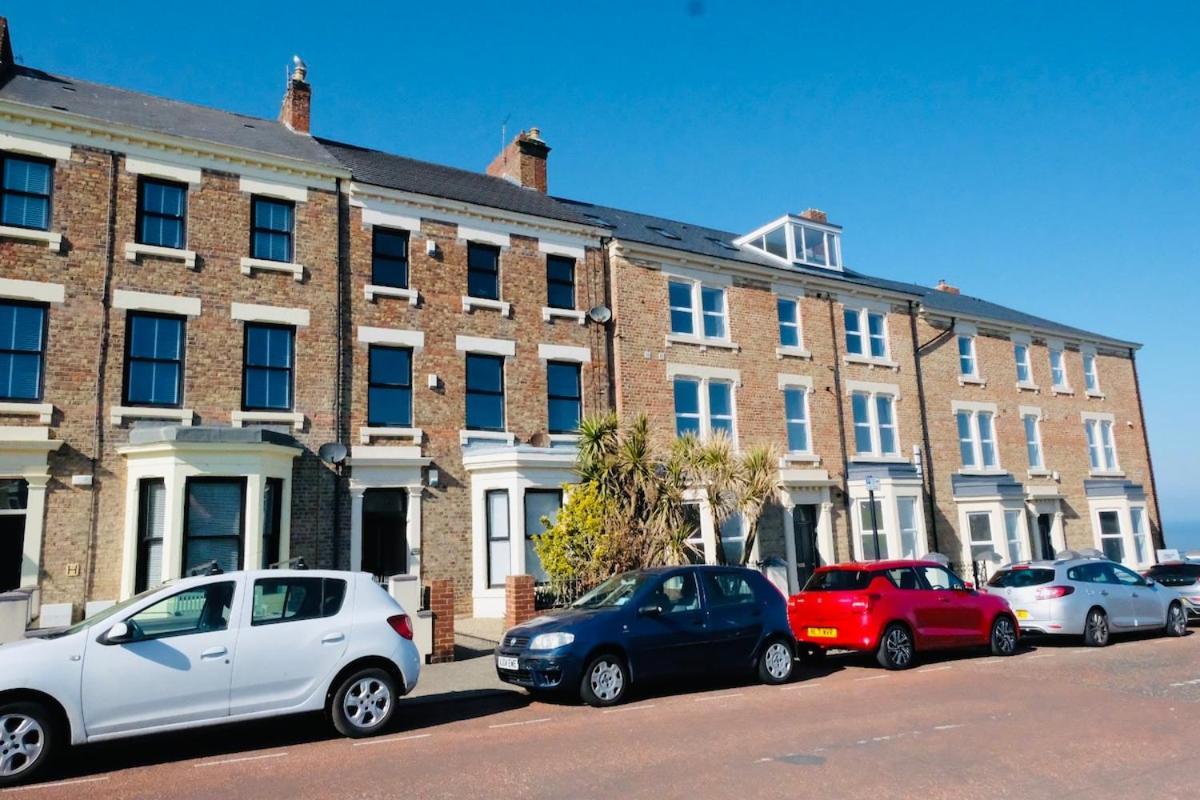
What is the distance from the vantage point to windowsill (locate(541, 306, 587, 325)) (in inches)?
746

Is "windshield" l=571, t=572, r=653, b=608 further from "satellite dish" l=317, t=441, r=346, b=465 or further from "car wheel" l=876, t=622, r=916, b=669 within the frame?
"satellite dish" l=317, t=441, r=346, b=465

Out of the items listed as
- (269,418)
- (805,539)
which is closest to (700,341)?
(805,539)

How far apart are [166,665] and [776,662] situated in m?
7.29

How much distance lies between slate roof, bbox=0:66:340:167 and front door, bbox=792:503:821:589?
14019 millimetres

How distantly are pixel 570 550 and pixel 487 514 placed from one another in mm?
2705

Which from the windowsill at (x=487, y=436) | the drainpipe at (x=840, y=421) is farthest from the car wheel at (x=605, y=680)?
the drainpipe at (x=840, y=421)

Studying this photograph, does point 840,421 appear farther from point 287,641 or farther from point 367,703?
point 287,641

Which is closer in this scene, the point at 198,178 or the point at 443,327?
the point at 198,178

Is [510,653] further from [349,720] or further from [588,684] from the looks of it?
[349,720]

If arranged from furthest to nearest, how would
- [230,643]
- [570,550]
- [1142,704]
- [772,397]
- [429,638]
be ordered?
[772,397], [570,550], [429,638], [1142,704], [230,643]

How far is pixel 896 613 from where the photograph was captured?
12.2m

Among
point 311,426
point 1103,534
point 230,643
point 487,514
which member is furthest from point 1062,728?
point 1103,534

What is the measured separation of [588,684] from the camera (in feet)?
31.1

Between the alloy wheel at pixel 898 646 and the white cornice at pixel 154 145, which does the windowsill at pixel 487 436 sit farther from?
the alloy wheel at pixel 898 646
